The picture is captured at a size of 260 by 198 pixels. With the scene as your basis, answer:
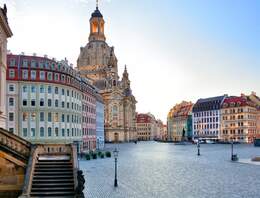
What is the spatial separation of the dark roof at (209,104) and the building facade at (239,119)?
11.9 ft

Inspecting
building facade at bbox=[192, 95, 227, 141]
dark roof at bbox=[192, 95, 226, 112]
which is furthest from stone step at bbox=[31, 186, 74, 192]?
dark roof at bbox=[192, 95, 226, 112]

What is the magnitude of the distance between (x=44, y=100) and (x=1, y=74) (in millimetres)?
42996

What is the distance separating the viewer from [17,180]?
77.7 ft

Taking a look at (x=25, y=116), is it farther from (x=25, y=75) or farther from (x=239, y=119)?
(x=239, y=119)

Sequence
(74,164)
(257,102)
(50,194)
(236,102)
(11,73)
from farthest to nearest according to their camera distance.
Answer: (257,102), (236,102), (11,73), (74,164), (50,194)

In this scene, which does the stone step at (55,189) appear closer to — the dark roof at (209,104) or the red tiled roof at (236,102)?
the red tiled roof at (236,102)

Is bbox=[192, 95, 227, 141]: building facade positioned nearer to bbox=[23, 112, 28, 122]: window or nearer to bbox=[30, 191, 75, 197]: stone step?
bbox=[23, 112, 28, 122]: window

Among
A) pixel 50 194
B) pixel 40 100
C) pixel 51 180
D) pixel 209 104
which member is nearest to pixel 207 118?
pixel 209 104

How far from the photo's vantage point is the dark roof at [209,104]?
18434 cm

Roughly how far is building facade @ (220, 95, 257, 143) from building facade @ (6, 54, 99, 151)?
10968 cm

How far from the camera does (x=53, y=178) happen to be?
2459 cm

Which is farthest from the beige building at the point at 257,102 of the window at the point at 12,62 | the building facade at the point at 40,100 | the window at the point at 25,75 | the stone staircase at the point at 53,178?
the stone staircase at the point at 53,178

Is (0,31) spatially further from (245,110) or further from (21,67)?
(245,110)

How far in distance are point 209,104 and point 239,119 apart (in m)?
19.0
